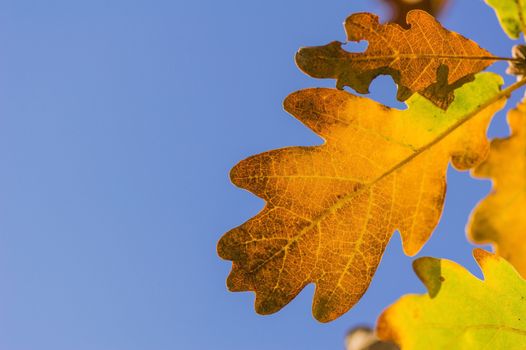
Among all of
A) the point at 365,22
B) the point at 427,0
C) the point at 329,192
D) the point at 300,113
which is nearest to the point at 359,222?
the point at 329,192

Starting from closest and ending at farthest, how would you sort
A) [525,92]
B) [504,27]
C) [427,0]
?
[504,27] < [525,92] < [427,0]

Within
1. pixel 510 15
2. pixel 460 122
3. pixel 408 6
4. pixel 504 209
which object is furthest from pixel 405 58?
pixel 408 6

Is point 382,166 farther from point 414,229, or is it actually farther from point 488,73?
point 488,73

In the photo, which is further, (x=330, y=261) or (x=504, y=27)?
(x=504, y=27)

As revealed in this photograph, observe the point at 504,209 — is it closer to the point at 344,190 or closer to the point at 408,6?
the point at 344,190

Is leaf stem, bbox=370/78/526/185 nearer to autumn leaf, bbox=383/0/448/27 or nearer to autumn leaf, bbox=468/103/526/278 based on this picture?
autumn leaf, bbox=468/103/526/278
